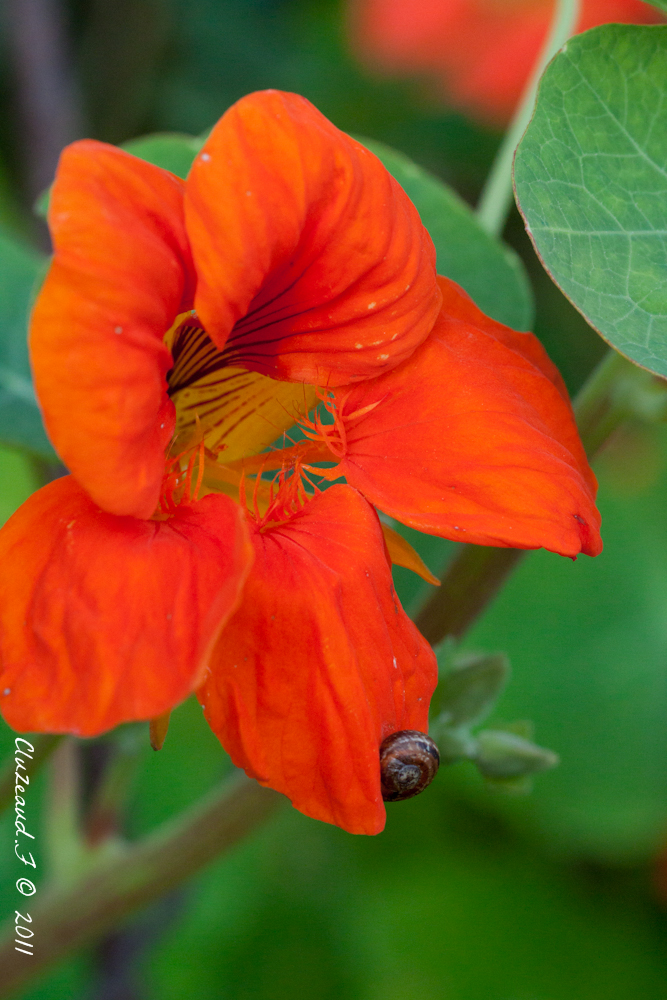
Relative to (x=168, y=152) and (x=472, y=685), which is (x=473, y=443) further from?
(x=168, y=152)

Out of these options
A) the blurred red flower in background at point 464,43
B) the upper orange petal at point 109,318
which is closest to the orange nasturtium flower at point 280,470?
the upper orange petal at point 109,318

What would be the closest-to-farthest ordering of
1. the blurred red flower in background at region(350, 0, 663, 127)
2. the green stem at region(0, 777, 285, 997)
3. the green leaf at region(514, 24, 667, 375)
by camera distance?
the green leaf at region(514, 24, 667, 375), the green stem at region(0, 777, 285, 997), the blurred red flower in background at region(350, 0, 663, 127)

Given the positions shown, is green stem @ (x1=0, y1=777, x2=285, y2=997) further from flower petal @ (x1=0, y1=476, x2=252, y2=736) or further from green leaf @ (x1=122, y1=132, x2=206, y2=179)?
green leaf @ (x1=122, y1=132, x2=206, y2=179)

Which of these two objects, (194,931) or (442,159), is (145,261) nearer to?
(194,931)

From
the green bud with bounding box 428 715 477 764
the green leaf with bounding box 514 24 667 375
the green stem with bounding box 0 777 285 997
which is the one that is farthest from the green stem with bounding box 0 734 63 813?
the green leaf with bounding box 514 24 667 375

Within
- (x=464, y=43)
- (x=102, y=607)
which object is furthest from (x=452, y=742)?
(x=464, y=43)

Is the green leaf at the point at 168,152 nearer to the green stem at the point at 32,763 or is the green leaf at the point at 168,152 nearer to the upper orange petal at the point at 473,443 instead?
the upper orange petal at the point at 473,443
